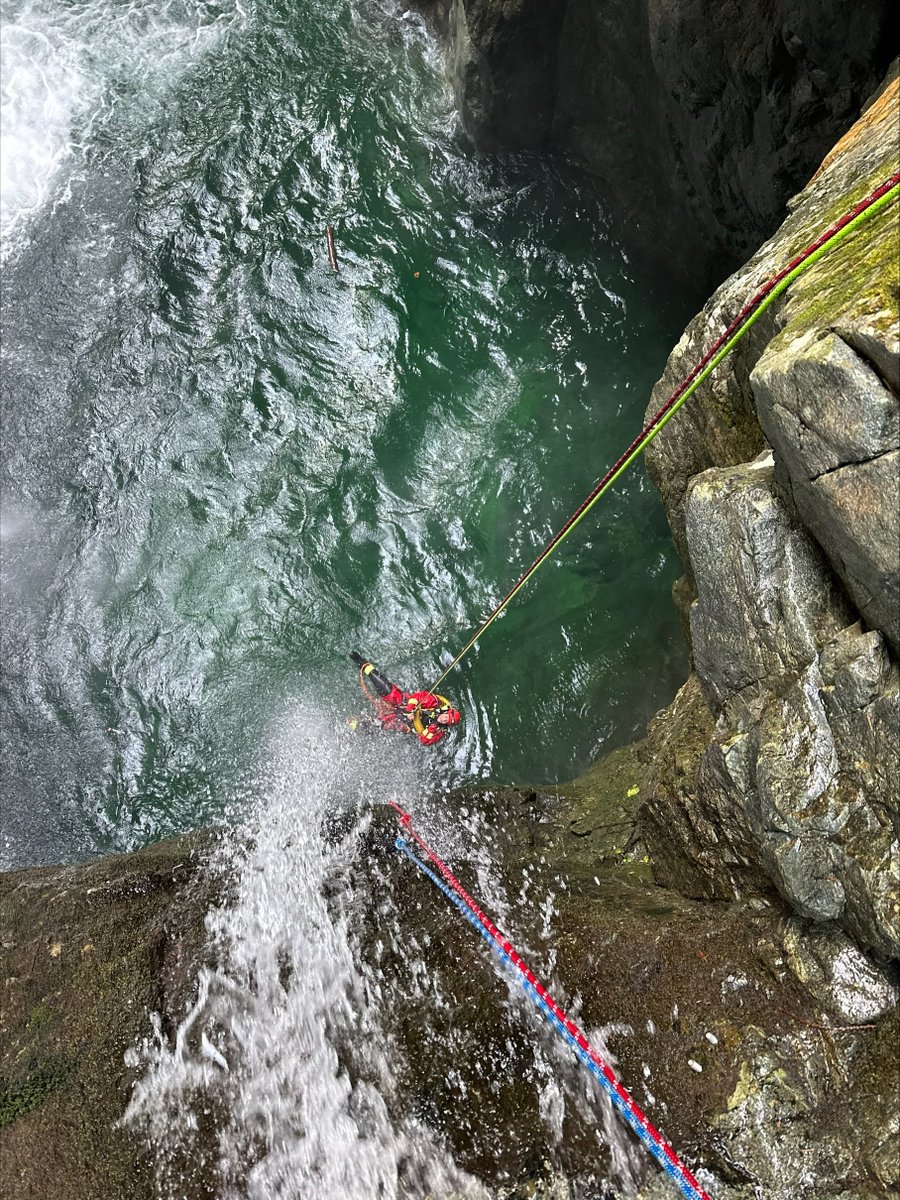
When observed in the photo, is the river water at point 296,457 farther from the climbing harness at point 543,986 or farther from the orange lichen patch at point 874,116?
the orange lichen patch at point 874,116

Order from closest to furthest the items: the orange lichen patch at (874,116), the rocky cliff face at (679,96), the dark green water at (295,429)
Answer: the orange lichen patch at (874,116) → the rocky cliff face at (679,96) → the dark green water at (295,429)

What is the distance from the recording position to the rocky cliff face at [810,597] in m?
3.16

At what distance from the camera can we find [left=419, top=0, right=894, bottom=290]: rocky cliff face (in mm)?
5746

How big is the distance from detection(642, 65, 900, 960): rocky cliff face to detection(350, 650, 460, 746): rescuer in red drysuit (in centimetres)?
274

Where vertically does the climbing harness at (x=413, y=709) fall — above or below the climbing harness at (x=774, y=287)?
below

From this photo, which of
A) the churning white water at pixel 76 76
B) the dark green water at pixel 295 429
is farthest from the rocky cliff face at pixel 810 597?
the churning white water at pixel 76 76

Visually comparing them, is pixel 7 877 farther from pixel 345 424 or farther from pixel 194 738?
pixel 345 424

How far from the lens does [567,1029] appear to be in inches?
153

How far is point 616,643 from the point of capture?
24.4 ft

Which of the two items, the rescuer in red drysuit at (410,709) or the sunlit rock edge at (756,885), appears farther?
the rescuer in red drysuit at (410,709)

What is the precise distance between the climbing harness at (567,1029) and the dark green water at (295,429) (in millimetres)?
2248

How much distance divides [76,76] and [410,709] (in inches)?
423

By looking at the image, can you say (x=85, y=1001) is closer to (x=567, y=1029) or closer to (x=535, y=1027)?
(x=535, y=1027)

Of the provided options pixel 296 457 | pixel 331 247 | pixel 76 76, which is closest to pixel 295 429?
pixel 296 457
